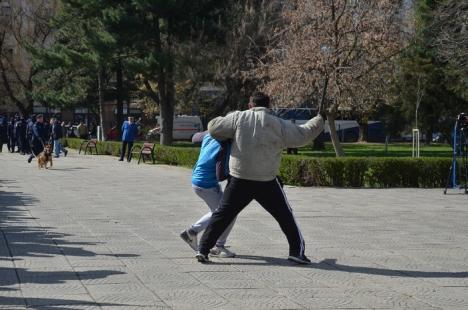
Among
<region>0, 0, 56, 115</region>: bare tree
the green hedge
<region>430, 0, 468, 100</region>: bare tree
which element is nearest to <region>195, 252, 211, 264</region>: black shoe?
the green hedge

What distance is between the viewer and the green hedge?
1805 centimetres

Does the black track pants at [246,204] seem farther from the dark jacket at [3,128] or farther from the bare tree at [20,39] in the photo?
the bare tree at [20,39]

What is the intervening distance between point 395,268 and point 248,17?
A: 89.9ft

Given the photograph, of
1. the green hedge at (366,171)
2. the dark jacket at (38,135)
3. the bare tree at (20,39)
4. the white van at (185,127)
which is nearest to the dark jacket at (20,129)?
the dark jacket at (38,135)

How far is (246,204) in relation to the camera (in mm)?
8086

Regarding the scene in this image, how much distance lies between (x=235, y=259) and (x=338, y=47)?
65.1ft

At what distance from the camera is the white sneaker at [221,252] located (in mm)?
8562

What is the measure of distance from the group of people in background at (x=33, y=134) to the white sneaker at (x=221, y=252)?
1804 centimetres

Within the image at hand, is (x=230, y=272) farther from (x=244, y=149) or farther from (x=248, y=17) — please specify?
(x=248, y=17)

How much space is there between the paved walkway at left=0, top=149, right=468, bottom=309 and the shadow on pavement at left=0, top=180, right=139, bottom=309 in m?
0.01

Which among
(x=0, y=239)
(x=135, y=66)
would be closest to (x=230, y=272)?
(x=0, y=239)

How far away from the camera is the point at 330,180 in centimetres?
1814

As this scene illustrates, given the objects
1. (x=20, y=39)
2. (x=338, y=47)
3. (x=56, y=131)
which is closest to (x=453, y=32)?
(x=338, y=47)

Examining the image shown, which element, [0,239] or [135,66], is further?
[135,66]
